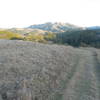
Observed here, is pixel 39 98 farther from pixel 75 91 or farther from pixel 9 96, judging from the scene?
pixel 75 91

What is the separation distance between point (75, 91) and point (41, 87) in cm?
249

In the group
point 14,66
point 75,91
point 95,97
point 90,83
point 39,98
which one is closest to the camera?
point 39,98

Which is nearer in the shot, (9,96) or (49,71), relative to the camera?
(9,96)

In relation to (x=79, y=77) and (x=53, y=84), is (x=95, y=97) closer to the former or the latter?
(x=53, y=84)

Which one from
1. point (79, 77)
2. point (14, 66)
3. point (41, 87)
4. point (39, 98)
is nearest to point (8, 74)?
point (14, 66)

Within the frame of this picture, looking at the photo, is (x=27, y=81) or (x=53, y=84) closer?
(x=27, y=81)

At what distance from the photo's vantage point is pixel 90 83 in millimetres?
12266

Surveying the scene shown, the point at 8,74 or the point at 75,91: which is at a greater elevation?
the point at 8,74

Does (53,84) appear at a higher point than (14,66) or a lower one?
lower

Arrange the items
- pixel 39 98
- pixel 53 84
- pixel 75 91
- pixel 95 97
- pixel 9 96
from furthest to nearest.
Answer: pixel 53 84 → pixel 75 91 → pixel 95 97 → pixel 39 98 → pixel 9 96

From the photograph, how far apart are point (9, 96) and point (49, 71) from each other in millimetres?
5593

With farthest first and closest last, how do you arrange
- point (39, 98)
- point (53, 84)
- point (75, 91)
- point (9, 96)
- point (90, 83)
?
1. point (90, 83)
2. point (53, 84)
3. point (75, 91)
4. point (39, 98)
5. point (9, 96)

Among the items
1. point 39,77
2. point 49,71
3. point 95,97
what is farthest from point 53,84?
point 95,97

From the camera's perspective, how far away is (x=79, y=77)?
45.1ft
